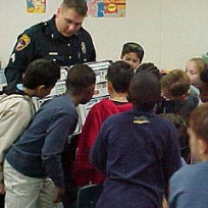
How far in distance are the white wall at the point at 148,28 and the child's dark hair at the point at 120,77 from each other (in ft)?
8.49

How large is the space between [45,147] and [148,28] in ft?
9.91

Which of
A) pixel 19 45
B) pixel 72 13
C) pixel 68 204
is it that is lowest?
pixel 68 204

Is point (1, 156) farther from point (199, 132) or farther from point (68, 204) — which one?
point (199, 132)

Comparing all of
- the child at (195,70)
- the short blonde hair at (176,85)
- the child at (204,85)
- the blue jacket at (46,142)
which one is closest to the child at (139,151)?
the blue jacket at (46,142)

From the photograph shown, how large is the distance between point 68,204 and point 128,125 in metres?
0.86

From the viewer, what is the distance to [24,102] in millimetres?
2301

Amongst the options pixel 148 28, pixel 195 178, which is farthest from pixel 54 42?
pixel 148 28

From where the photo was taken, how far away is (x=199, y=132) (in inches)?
61.0

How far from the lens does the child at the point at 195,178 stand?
1444 mm

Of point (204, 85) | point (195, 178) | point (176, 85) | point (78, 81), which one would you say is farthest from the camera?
point (204, 85)

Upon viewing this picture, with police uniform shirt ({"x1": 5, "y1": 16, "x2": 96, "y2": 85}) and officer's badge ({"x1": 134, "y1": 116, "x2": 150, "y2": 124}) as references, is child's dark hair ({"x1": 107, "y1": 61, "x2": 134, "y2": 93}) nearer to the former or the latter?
officer's badge ({"x1": 134, "y1": 116, "x2": 150, "y2": 124})


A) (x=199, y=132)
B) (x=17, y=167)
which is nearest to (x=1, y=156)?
(x=17, y=167)

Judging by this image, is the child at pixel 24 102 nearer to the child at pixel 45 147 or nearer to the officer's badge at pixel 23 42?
the child at pixel 45 147

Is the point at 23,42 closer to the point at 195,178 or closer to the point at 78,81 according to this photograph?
the point at 78,81
